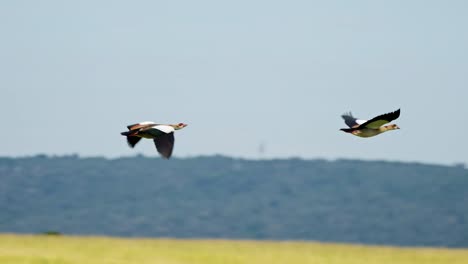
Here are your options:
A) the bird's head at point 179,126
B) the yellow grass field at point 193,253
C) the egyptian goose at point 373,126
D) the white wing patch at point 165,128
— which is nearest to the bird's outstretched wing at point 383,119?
the egyptian goose at point 373,126

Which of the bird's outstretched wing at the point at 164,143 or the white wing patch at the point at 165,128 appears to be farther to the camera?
the white wing patch at the point at 165,128

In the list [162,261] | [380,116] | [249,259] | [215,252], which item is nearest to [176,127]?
[380,116]

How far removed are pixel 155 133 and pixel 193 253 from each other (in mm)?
112743

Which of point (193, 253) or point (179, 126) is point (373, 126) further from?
point (193, 253)

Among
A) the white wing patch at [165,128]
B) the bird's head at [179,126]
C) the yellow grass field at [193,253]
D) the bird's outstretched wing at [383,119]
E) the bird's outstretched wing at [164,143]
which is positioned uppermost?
the bird's outstretched wing at [383,119]

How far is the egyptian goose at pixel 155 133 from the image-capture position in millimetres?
13914

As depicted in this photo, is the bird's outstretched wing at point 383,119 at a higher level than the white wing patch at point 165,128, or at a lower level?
higher

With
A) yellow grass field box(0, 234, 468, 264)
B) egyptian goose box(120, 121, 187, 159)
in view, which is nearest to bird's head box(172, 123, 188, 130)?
egyptian goose box(120, 121, 187, 159)

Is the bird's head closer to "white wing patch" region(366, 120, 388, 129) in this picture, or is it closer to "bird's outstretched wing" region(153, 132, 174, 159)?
"bird's outstretched wing" region(153, 132, 174, 159)

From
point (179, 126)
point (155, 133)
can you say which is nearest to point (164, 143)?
point (155, 133)

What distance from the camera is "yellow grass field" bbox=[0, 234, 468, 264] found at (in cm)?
11125

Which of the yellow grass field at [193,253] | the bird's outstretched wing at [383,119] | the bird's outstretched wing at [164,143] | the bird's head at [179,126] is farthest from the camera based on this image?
the yellow grass field at [193,253]

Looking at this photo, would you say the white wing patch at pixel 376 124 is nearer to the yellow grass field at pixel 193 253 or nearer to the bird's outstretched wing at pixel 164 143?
the bird's outstretched wing at pixel 164 143

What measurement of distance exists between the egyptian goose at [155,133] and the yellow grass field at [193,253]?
86701 mm
